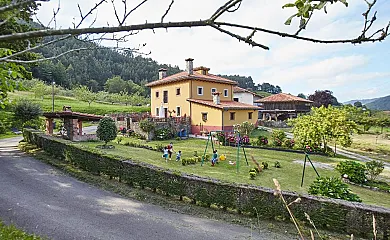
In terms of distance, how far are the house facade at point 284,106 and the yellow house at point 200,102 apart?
14438 mm

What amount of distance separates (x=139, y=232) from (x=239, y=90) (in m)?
41.4

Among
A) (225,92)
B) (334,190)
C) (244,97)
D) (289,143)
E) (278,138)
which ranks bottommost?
(334,190)

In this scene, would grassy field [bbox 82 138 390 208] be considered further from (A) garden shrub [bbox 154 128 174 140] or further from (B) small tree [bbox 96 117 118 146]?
(A) garden shrub [bbox 154 128 174 140]

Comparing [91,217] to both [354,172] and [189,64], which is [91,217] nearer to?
[354,172]

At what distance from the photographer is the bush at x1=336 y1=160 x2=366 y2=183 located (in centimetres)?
1301

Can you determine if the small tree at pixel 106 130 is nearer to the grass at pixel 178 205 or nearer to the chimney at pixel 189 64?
the grass at pixel 178 205

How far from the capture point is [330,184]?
850cm

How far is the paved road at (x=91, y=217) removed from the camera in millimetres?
6477

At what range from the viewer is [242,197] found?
315 inches

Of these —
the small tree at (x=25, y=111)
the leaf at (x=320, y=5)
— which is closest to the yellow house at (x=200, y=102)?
the small tree at (x=25, y=111)

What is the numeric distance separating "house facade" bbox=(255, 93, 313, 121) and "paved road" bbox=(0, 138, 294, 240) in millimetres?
39723

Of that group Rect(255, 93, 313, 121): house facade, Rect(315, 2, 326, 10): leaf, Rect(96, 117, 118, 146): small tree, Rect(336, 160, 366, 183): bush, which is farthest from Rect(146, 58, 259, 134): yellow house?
Rect(315, 2, 326, 10): leaf

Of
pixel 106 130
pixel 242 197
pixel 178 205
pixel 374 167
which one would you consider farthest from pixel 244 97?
pixel 242 197

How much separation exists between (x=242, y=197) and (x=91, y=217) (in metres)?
4.44
